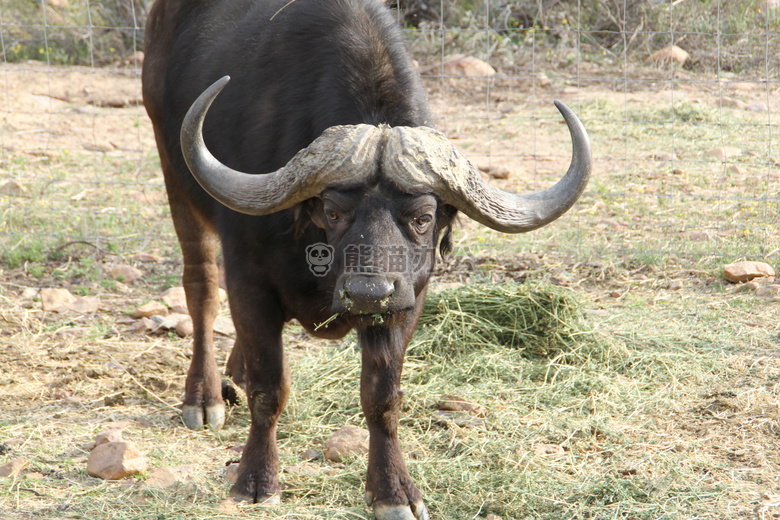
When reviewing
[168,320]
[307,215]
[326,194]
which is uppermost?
[326,194]

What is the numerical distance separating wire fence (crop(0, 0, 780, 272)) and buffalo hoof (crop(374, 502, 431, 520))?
340 centimetres

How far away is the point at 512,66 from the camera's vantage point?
11.9m

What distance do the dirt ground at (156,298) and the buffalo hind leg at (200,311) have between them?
0.13 metres

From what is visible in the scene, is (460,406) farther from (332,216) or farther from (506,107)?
(506,107)

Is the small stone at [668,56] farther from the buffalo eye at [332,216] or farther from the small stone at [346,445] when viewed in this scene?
the buffalo eye at [332,216]

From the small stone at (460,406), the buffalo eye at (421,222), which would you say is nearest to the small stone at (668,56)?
the small stone at (460,406)

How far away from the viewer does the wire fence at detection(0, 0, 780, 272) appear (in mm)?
6664

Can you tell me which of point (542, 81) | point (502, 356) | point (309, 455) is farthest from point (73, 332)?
point (542, 81)

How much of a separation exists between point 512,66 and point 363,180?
9.60 m

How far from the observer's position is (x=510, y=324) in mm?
4859

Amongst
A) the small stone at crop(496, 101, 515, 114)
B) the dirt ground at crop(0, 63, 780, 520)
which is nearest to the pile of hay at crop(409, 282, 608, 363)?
the dirt ground at crop(0, 63, 780, 520)

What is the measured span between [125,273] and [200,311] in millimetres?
1811

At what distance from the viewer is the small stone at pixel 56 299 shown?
5.31 m

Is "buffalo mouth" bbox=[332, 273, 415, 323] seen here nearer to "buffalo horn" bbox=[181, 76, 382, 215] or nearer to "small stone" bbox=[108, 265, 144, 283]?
"buffalo horn" bbox=[181, 76, 382, 215]
